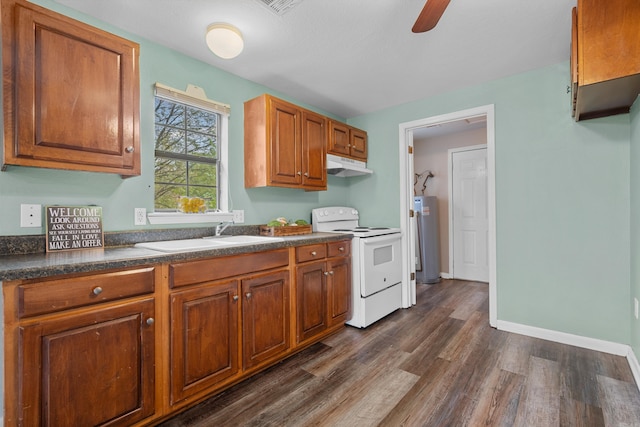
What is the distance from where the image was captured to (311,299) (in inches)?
95.2

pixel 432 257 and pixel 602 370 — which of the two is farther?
pixel 432 257

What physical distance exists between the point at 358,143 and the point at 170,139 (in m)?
2.07

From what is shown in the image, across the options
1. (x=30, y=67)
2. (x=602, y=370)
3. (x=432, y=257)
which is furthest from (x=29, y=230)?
(x=432, y=257)

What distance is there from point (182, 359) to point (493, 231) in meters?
2.73

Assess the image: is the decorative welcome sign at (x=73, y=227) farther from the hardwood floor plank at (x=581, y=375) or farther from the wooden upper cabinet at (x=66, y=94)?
the hardwood floor plank at (x=581, y=375)

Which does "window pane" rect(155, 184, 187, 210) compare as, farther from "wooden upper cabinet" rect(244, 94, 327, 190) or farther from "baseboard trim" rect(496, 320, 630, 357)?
"baseboard trim" rect(496, 320, 630, 357)

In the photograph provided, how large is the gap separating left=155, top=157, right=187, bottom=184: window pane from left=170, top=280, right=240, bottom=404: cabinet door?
103cm

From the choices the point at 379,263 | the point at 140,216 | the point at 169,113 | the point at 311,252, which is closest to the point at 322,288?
the point at 311,252

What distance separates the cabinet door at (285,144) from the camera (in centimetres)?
259

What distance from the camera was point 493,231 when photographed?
2840 mm

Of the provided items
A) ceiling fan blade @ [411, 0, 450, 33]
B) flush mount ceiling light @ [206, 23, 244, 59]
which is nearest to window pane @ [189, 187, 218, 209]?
flush mount ceiling light @ [206, 23, 244, 59]

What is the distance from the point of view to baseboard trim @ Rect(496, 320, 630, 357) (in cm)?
228

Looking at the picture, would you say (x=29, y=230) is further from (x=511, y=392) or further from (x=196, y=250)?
(x=511, y=392)

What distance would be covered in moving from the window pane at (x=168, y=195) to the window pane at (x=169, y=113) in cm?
48
